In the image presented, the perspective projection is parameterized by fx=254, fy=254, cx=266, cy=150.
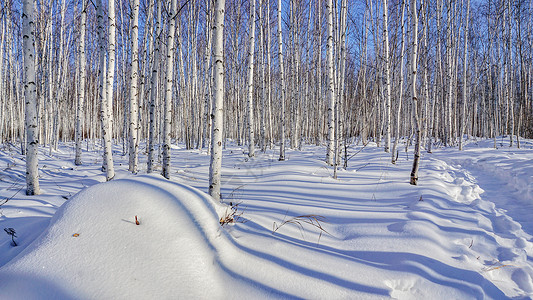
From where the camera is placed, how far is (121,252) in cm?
155

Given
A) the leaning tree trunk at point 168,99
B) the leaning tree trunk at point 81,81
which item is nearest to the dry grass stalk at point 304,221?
the leaning tree trunk at point 168,99

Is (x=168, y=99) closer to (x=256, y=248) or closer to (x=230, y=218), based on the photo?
(x=230, y=218)

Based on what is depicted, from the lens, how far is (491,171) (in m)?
6.52

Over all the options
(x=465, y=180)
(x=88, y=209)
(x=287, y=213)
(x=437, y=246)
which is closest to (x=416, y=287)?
(x=437, y=246)

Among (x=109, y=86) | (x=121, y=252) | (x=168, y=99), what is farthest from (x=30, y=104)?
(x=121, y=252)

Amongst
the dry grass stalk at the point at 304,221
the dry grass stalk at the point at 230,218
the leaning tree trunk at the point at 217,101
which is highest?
the leaning tree trunk at the point at 217,101

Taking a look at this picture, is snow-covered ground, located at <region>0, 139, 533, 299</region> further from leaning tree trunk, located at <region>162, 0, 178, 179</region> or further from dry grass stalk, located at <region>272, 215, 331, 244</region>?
leaning tree trunk, located at <region>162, 0, 178, 179</region>

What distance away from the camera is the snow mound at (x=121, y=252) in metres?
1.34

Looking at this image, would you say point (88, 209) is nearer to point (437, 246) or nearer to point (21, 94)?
point (437, 246)

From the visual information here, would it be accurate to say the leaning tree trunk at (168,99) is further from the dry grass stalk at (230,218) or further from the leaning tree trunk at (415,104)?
the leaning tree trunk at (415,104)

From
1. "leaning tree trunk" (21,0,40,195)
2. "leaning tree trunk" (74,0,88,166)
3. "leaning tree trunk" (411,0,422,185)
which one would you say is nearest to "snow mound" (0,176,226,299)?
"leaning tree trunk" (21,0,40,195)

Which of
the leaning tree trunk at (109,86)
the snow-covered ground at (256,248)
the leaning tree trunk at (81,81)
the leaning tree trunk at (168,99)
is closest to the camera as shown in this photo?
the snow-covered ground at (256,248)

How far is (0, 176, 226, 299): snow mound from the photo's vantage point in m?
1.34

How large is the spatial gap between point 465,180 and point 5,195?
8408 millimetres
